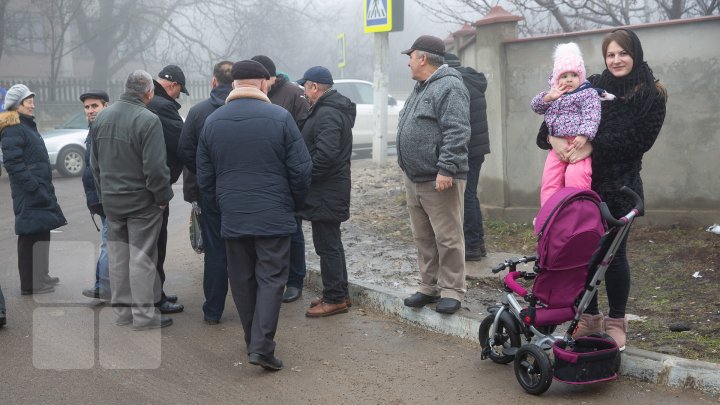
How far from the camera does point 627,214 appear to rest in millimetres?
4723

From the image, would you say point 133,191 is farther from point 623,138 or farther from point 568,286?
point 623,138

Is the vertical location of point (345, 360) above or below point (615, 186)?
below

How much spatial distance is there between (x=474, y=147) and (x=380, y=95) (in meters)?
8.54

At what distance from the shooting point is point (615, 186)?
4.93 metres

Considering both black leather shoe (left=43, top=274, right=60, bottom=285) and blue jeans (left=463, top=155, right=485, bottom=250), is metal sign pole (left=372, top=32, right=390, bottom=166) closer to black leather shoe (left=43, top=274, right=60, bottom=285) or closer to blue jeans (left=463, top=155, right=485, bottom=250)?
blue jeans (left=463, top=155, right=485, bottom=250)

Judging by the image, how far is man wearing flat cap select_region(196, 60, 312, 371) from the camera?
209 inches

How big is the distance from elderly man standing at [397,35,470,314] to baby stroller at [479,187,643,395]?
1049mm

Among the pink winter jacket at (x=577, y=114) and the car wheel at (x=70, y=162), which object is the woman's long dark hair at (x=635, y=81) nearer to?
the pink winter jacket at (x=577, y=114)

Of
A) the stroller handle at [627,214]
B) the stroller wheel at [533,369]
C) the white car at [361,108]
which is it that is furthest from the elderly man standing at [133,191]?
the white car at [361,108]

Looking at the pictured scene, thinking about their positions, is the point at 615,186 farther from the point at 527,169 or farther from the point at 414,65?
the point at 527,169

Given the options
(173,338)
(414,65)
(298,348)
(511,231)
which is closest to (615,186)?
(414,65)

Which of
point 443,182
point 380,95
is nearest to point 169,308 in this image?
point 443,182

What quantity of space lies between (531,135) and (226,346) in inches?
195

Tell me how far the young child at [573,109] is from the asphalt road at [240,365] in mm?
1246
